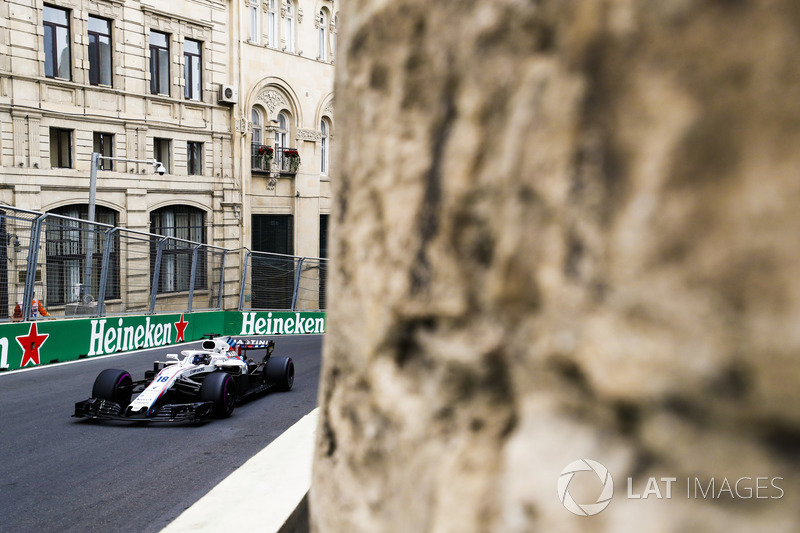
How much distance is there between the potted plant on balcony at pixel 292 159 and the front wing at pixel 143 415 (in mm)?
23269

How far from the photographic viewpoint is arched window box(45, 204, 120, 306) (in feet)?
42.2

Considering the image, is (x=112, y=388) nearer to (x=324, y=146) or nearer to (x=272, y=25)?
(x=272, y=25)

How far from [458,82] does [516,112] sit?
0.08m

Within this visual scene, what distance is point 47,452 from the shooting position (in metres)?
6.89

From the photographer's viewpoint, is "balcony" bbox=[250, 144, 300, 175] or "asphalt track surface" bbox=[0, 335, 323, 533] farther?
"balcony" bbox=[250, 144, 300, 175]

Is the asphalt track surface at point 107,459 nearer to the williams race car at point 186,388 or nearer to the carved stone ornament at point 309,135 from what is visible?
the williams race car at point 186,388

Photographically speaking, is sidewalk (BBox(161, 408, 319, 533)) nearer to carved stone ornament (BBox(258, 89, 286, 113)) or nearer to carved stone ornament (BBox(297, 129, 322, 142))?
carved stone ornament (BBox(258, 89, 286, 113))

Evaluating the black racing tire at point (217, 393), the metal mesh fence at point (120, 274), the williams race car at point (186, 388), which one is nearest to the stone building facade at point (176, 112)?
the metal mesh fence at point (120, 274)

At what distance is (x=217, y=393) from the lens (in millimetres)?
8555

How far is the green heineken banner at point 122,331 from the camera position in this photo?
39.5 feet

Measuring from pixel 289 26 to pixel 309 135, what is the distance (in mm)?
4791

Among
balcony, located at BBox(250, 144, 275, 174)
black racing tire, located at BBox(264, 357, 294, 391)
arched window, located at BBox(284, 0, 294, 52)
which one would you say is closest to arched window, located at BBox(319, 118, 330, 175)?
arched window, located at BBox(284, 0, 294, 52)

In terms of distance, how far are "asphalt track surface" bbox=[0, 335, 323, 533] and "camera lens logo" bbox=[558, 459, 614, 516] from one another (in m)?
1.97

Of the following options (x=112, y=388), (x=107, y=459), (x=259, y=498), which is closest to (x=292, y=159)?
(x=112, y=388)
